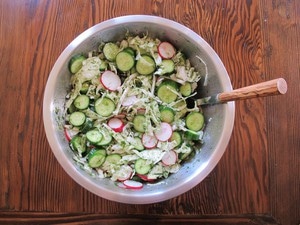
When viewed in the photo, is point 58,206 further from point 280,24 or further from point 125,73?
point 280,24

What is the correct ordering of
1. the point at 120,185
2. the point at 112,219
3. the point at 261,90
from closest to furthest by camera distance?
the point at 261,90 < the point at 120,185 < the point at 112,219

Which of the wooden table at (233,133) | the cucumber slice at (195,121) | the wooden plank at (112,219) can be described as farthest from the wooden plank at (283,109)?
the cucumber slice at (195,121)

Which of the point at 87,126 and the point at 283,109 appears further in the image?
the point at 283,109

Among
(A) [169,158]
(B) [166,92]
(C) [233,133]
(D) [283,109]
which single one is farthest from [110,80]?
(D) [283,109]

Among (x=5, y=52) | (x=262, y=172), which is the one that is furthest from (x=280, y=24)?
(x=5, y=52)

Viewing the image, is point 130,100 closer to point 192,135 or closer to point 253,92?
point 192,135

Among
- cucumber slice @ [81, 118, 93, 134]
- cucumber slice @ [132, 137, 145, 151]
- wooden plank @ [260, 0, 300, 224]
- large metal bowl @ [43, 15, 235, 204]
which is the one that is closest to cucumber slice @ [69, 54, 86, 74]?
large metal bowl @ [43, 15, 235, 204]
